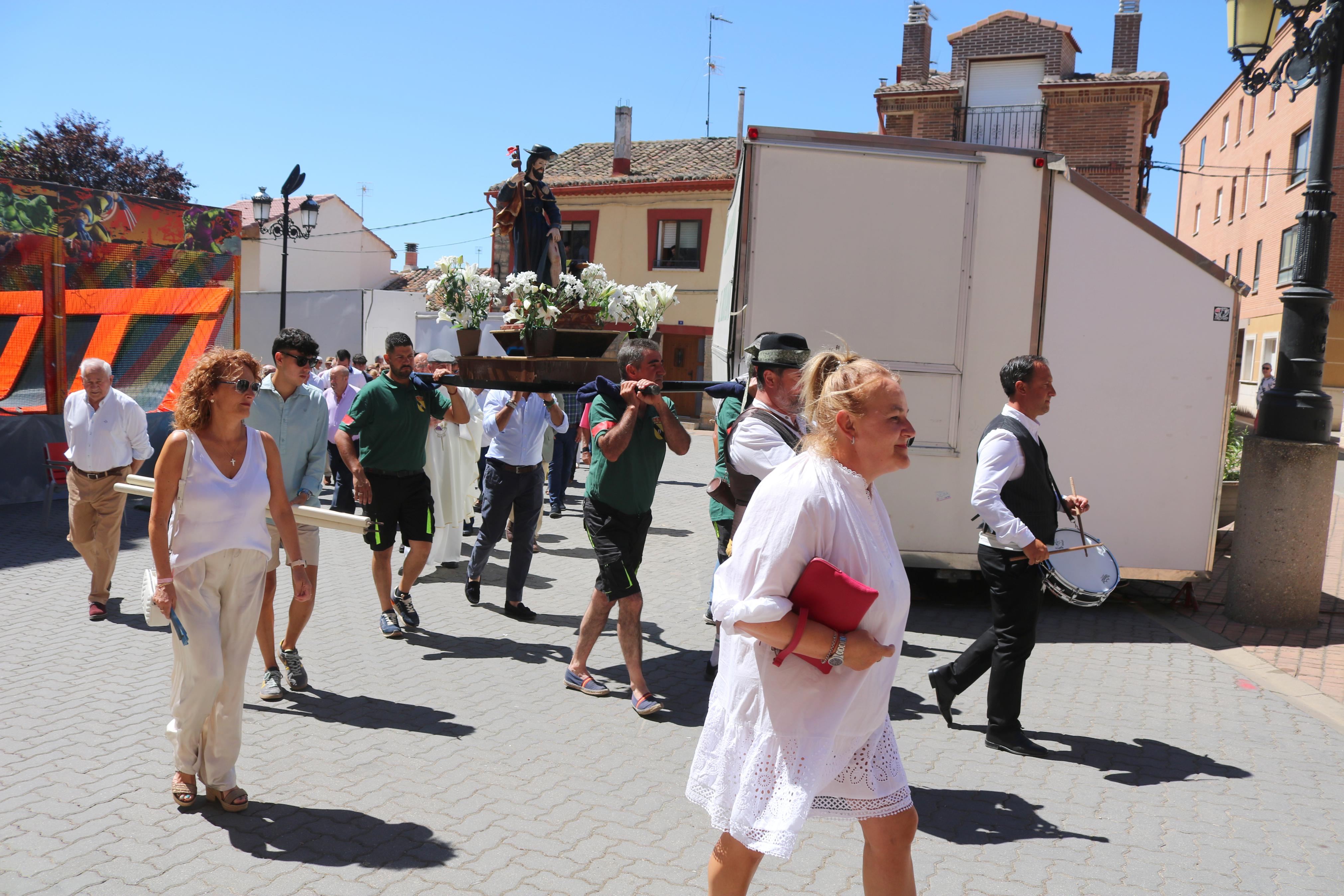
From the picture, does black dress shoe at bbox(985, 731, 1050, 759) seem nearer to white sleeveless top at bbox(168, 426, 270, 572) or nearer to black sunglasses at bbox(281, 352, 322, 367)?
white sleeveless top at bbox(168, 426, 270, 572)

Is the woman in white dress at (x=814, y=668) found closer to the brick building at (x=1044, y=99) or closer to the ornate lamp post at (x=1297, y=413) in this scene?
the ornate lamp post at (x=1297, y=413)

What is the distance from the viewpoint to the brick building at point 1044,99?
96.5 ft

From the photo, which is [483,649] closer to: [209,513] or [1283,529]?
[209,513]


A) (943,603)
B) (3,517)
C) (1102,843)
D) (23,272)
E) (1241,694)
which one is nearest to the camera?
(1102,843)

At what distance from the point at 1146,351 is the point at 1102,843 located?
5037mm

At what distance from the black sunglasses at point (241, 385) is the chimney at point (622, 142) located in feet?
99.6

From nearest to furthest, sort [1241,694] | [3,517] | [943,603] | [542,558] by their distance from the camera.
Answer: [1241,694]
[943,603]
[542,558]
[3,517]

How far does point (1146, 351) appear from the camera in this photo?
7.94 m

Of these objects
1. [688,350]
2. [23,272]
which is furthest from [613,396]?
[688,350]

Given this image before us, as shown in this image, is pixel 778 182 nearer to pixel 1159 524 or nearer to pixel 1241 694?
pixel 1159 524

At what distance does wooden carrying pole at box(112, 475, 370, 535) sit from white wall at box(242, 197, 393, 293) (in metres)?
34.8

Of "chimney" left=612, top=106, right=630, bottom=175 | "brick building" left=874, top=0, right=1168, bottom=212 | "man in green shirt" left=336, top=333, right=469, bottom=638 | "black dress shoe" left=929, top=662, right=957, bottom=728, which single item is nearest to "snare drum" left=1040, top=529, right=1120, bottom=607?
"black dress shoe" left=929, top=662, right=957, bottom=728

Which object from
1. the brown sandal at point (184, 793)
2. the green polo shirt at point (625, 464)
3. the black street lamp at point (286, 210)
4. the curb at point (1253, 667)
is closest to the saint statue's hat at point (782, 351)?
the green polo shirt at point (625, 464)

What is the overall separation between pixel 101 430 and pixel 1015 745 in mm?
6828
